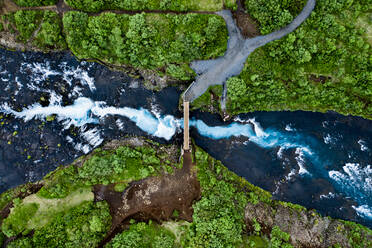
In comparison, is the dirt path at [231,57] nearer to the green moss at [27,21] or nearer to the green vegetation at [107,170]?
the green vegetation at [107,170]

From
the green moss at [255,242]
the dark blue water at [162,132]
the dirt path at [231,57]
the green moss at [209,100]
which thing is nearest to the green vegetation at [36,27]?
the dark blue water at [162,132]

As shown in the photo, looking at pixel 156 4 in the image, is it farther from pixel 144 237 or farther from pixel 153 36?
pixel 144 237

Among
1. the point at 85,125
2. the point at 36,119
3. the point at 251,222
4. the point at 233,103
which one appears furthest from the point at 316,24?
the point at 36,119

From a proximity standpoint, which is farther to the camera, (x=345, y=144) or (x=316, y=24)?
(x=345, y=144)

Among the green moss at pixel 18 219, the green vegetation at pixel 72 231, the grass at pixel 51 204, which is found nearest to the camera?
the green vegetation at pixel 72 231

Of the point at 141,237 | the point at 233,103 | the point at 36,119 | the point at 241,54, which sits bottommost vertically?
the point at 141,237

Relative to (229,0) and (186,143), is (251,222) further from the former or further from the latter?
(229,0)

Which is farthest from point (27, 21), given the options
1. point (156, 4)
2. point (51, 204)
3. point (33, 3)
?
point (51, 204)
